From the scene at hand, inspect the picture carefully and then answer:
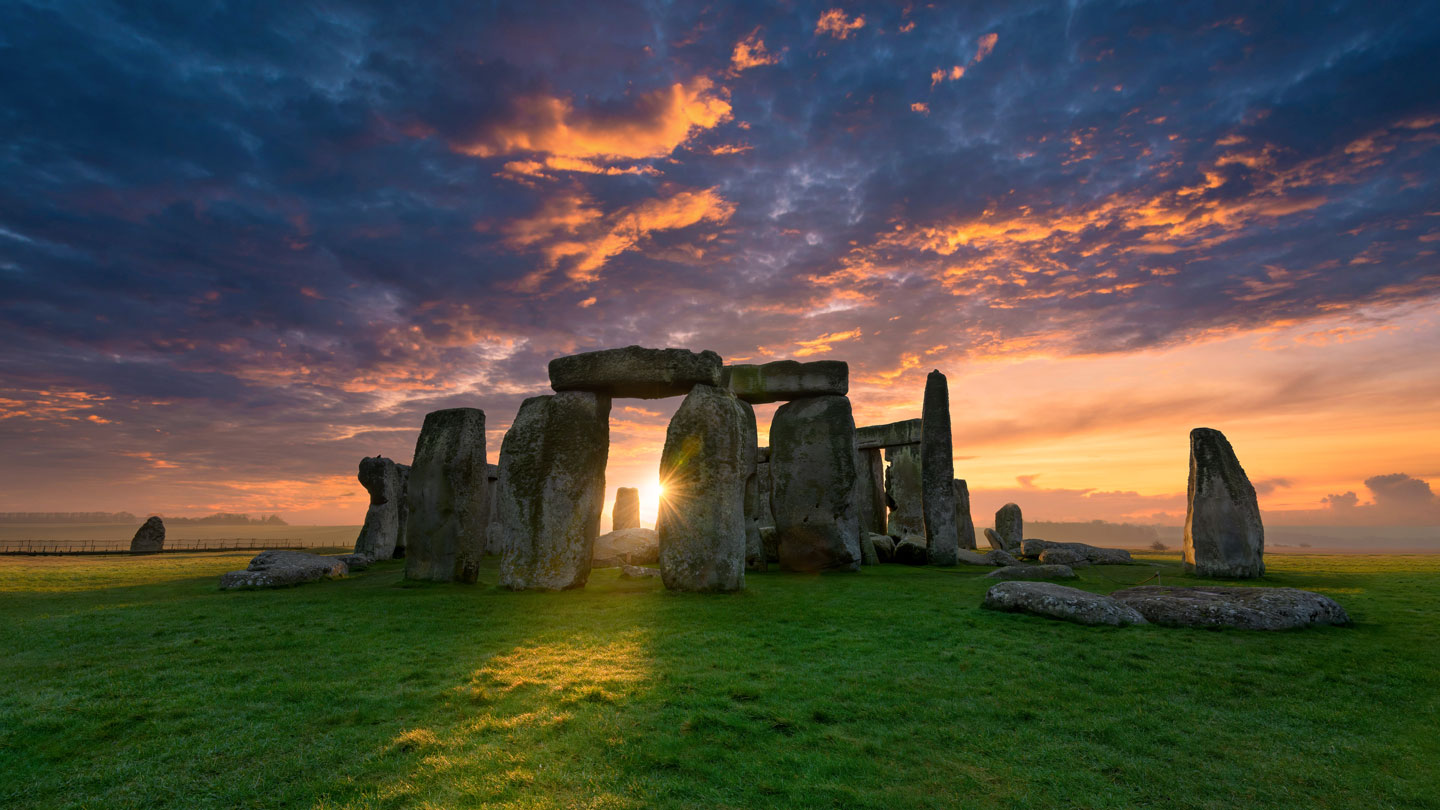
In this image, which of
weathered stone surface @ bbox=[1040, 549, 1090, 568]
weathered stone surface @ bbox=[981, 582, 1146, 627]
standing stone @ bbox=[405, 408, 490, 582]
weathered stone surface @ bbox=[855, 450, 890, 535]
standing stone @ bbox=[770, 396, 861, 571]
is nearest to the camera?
weathered stone surface @ bbox=[981, 582, 1146, 627]

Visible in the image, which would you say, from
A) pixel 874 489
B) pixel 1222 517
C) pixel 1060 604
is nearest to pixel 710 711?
pixel 1060 604

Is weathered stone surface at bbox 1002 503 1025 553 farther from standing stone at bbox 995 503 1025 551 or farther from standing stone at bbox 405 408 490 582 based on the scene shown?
standing stone at bbox 405 408 490 582

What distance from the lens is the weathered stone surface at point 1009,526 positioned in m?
21.5

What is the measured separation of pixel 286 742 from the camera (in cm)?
355

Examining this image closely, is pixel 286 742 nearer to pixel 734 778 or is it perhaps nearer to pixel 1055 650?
pixel 734 778

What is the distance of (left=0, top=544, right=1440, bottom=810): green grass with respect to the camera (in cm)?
305

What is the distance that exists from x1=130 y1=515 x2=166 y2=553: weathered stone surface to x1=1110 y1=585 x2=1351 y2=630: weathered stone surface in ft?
92.5

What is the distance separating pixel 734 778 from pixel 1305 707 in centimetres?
392

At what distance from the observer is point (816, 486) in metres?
13.0

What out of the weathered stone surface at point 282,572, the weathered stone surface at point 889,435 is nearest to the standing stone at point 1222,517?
the weathered stone surface at point 889,435

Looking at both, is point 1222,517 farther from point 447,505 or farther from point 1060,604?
point 447,505

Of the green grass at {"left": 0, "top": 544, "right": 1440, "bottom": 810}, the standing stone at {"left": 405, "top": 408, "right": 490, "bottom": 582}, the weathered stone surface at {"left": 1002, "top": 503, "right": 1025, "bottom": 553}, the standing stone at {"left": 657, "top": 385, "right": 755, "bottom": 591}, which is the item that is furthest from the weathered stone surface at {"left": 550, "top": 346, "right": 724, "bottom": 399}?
the weathered stone surface at {"left": 1002, "top": 503, "right": 1025, "bottom": 553}

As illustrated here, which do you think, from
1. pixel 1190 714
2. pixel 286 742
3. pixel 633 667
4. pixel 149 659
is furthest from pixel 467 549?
pixel 1190 714

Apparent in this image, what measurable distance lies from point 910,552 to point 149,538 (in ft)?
Answer: 83.6
